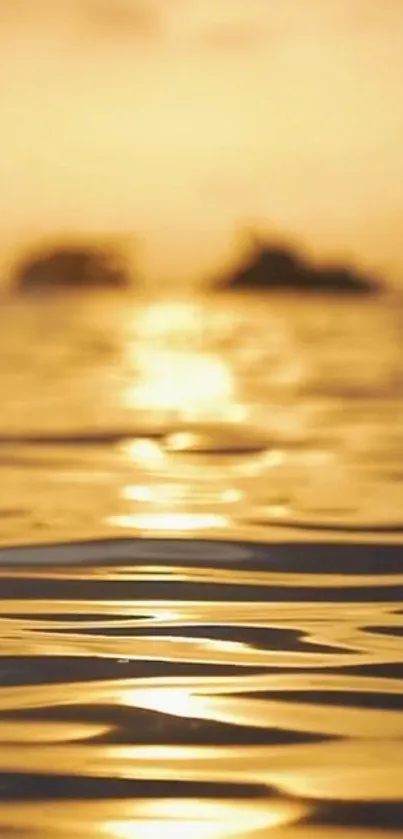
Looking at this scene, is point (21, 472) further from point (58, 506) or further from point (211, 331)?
point (211, 331)

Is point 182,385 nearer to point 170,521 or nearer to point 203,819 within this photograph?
point 170,521

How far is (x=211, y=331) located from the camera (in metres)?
36.2

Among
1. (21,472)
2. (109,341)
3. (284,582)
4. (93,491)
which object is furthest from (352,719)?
(109,341)

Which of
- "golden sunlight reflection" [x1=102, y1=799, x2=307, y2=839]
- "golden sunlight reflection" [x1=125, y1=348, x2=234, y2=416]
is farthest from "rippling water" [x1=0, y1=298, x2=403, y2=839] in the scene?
"golden sunlight reflection" [x1=125, y1=348, x2=234, y2=416]

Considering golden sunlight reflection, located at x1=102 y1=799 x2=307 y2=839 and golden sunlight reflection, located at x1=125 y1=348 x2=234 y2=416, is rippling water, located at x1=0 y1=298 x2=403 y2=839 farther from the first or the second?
golden sunlight reflection, located at x1=125 y1=348 x2=234 y2=416

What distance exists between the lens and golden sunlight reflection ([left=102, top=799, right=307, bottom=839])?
2584mm

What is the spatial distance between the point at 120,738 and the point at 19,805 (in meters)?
0.41

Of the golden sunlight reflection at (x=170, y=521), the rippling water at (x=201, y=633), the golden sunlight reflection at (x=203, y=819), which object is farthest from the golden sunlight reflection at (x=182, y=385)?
the golden sunlight reflection at (x=203, y=819)

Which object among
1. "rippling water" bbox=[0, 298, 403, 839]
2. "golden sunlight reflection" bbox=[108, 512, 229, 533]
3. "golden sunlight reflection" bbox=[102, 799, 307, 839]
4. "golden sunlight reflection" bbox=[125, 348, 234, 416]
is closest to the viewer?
"golden sunlight reflection" bbox=[102, 799, 307, 839]

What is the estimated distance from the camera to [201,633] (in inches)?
157

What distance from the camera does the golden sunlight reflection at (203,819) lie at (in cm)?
258

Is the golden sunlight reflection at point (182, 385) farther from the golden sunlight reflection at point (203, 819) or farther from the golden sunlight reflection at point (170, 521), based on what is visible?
the golden sunlight reflection at point (203, 819)

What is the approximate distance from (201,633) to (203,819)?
136 centimetres

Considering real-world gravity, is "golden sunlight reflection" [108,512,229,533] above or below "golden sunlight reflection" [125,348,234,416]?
below
